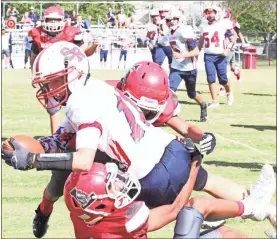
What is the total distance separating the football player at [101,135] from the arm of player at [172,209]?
0.05m

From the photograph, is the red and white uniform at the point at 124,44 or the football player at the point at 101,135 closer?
the football player at the point at 101,135

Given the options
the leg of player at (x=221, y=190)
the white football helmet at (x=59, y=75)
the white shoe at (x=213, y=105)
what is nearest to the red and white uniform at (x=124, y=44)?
the white shoe at (x=213, y=105)

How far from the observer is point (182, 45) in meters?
13.9

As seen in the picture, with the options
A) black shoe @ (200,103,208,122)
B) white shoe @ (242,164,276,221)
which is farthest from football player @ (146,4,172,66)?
white shoe @ (242,164,276,221)

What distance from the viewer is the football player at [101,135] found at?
4781 millimetres

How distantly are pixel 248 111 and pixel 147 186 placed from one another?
10525 mm

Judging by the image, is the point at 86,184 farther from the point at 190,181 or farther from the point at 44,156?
the point at 190,181

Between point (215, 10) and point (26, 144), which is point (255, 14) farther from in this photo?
point (26, 144)

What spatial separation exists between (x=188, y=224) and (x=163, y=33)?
500 inches

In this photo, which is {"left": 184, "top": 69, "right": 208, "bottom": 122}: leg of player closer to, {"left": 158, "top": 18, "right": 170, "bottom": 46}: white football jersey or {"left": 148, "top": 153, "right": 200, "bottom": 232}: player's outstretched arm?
{"left": 158, "top": 18, "right": 170, "bottom": 46}: white football jersey

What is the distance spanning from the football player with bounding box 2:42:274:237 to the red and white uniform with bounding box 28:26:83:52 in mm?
4750

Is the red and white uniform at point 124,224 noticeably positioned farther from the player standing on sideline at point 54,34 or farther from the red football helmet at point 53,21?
the red football helmet at point 53,21

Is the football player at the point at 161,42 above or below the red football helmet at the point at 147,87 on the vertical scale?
below

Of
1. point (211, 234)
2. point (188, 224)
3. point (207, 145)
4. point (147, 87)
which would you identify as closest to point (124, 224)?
point (188, 224)
